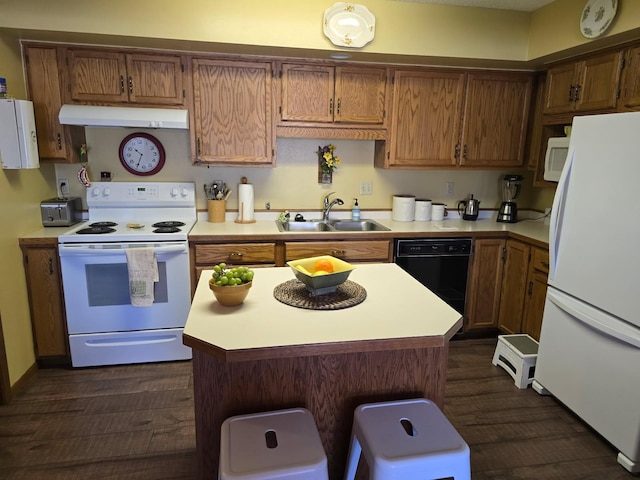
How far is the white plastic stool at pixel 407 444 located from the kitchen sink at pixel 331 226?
2005 mm

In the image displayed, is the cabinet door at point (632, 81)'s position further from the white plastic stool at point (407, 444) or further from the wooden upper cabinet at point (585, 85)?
the white plastic stool at point (407, 444)

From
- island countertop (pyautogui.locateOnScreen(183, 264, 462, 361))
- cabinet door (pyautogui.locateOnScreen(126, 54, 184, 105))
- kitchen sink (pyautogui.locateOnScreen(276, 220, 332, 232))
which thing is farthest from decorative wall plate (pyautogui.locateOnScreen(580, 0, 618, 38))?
cabinet door (pyautogui.locateOnScreen(126, 54, 184, 105))

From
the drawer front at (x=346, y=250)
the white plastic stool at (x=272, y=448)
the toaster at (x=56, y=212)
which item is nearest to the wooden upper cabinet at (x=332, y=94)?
the drawer front at (x=346, y=250)

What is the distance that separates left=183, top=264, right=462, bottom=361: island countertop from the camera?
52.8 inches

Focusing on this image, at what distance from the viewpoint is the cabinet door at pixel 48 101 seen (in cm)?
283

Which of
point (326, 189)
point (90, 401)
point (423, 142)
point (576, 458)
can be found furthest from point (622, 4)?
point (90, 401)

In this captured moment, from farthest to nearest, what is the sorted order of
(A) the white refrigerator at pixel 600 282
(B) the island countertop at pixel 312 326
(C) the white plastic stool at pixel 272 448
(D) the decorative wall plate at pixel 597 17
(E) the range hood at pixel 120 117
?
(E) the range hood at pixel 120 117, (D) the decorative wall plate at pixel 597 17, (A) the white refrigerator at pixel 600 282, (B) the island countertop at pixel 312 326, (C) the white plastic stool at pixel 272 448

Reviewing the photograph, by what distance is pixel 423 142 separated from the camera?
135 inches

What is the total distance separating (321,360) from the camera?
1.63 m

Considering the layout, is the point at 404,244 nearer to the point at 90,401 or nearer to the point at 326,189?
the point at 326,189

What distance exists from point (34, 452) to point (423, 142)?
322cm

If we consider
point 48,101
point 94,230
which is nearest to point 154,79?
point 48,101

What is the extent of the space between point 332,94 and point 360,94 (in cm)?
22

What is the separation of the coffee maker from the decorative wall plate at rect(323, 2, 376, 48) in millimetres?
1778
